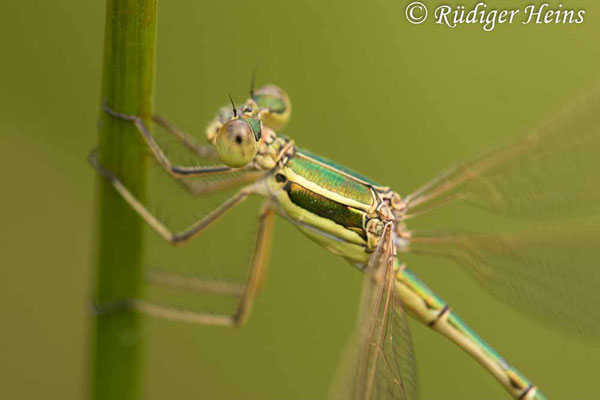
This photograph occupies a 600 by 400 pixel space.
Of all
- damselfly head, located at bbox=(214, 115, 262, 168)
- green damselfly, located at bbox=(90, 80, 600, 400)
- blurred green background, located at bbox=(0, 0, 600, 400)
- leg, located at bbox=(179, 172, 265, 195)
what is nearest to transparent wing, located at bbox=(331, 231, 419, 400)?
green damselfly, located at bbox=(90, 80, 600, 400)

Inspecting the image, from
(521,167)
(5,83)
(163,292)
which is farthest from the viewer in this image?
(5,83)

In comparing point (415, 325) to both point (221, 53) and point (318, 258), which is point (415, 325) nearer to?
point (318, 258)

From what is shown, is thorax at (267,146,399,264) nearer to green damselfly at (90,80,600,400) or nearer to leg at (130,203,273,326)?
green damselfly at (90,80,600,400)

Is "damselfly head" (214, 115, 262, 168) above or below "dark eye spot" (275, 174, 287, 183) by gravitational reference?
above

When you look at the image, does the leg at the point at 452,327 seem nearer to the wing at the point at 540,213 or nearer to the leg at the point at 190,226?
the wing at the point at 540,213

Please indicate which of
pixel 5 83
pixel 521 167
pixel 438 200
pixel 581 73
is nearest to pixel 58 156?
pixel 5 83

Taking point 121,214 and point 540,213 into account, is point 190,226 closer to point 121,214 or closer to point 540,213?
point 121,214

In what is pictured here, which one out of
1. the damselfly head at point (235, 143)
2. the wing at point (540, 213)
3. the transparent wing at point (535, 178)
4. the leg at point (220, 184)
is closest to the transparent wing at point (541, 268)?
the wing at point (540, 213)
